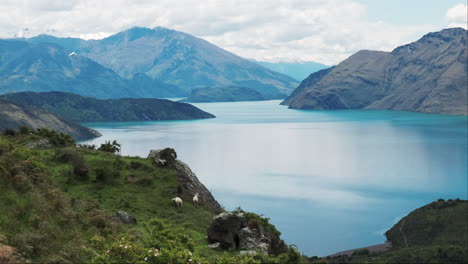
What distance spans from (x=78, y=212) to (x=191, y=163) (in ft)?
433

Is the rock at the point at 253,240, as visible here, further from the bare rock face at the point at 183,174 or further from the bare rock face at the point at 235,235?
the bare rock face at the point at 183,174

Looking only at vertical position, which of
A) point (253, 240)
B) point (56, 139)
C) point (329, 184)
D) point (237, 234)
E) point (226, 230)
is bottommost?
point (329, 184)

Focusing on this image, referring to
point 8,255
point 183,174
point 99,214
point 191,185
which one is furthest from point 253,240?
point 183,174

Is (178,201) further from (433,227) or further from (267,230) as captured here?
(433,227)

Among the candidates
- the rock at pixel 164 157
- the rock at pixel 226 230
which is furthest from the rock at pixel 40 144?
the rock at pixel 226 230

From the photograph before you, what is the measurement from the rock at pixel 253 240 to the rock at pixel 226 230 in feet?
1.17

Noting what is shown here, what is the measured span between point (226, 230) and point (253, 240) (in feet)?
5.68

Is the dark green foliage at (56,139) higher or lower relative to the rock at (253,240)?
higher

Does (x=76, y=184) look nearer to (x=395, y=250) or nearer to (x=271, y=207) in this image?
(x=395, y=250)

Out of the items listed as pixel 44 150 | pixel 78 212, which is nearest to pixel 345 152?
pixel 44 150

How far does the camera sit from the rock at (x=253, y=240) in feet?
96.4

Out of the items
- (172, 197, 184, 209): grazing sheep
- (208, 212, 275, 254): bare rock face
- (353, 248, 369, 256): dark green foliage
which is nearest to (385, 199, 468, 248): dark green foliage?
(353, 248, 369, 256): dark green foliage

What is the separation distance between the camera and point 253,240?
29.9m

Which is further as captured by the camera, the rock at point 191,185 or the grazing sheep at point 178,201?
the rock at point 191,185
